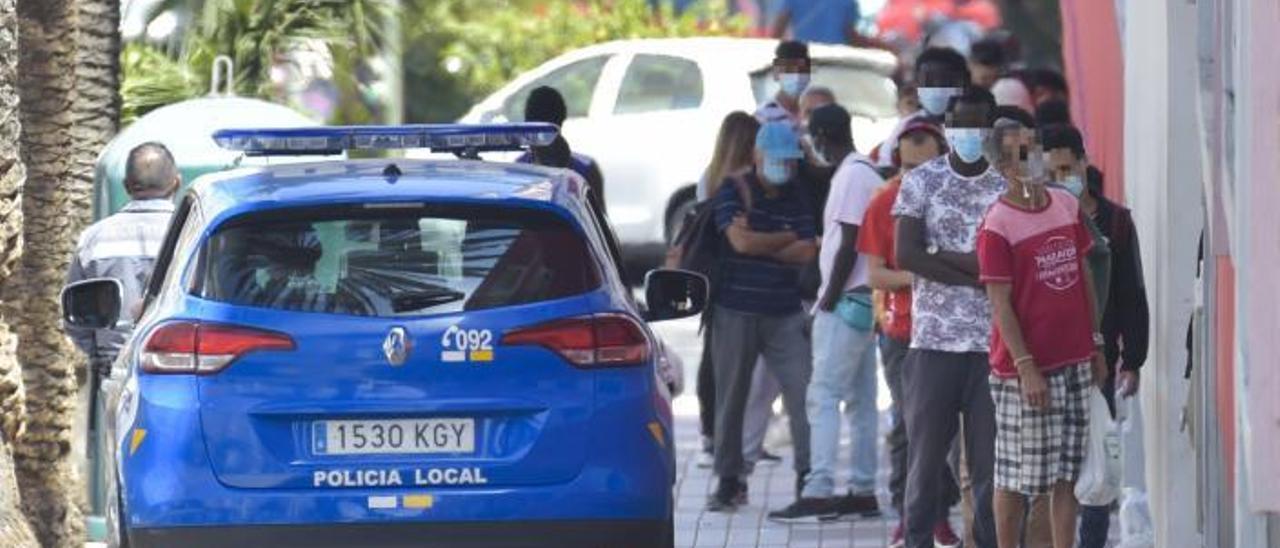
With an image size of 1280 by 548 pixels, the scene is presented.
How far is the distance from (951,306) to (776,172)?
247 centimetres

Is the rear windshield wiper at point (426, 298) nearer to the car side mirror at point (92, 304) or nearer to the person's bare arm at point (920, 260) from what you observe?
the car side mirror at point (92, 304)

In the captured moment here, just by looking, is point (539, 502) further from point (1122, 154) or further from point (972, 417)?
point (1122, 154)

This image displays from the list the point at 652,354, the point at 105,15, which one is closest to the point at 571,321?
the point at 652,354

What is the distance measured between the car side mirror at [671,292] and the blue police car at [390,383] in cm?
102

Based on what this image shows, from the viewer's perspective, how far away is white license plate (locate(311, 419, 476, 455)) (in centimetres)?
891

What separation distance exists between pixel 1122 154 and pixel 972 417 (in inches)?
182

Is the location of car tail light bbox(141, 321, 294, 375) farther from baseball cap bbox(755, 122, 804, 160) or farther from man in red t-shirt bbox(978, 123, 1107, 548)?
baseball cap bbox(755, 122, 804, 160)

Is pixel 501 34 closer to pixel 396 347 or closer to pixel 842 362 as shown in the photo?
pixel 842 362

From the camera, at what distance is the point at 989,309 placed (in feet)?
34.4

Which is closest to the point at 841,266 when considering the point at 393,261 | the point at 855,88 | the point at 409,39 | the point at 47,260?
the point at 47,260

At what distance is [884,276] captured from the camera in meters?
11.5

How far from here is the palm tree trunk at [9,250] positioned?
33.4 ft

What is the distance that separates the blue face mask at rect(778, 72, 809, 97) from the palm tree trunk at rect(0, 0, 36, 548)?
16.0 ft

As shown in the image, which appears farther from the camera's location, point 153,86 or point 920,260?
point 153,86
